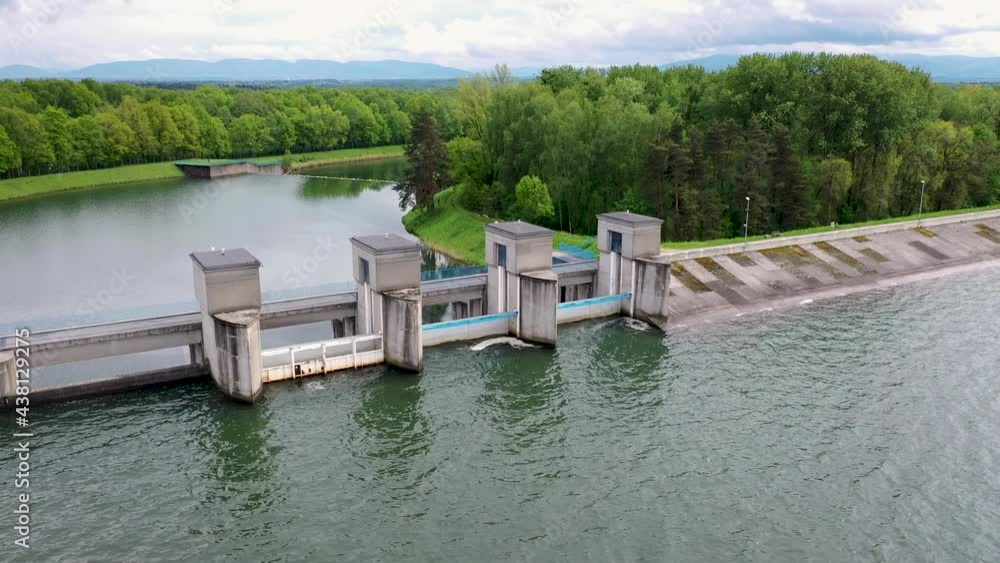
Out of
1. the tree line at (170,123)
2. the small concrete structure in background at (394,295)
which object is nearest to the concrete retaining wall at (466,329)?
the small concrete structure in background at (394,295)

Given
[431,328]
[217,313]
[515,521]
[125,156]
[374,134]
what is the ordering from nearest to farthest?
1. [515,521]
2. [217,313]
3. [431,328]
4. [125,156]
5. [374,134]

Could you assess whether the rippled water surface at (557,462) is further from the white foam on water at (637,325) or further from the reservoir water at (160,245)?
the reservoir water at (160,245)

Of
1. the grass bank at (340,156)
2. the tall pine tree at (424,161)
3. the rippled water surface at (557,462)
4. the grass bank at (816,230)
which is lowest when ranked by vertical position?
the grass bank at (340,156)

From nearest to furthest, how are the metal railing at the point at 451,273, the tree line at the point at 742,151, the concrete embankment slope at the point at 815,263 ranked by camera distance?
the metal railing at the point at 451,273
the concrete embankment slope at the point at 815,263
the tree line at the point at 742,151

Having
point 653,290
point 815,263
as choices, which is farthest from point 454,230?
point 815,263

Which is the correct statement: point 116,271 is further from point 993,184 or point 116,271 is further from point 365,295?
point 993,184

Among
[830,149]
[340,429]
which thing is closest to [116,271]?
[340,429]

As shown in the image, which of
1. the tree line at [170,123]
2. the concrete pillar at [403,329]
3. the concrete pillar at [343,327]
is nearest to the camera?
the concrete pillar at [403,329]
